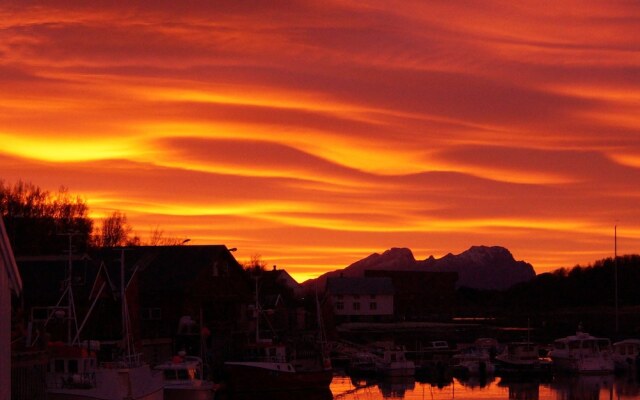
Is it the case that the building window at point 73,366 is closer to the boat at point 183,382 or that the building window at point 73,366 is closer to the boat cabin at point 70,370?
the boat cabin at point 70,370

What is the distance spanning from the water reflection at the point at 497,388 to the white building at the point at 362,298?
7405 cm

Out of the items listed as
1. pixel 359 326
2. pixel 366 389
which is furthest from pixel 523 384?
pixel 359 326

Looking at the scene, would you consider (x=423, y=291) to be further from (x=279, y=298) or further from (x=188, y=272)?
(x=188, y=272)

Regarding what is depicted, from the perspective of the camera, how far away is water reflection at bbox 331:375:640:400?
251ft

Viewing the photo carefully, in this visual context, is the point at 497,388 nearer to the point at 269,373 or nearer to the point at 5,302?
the point at 269,373

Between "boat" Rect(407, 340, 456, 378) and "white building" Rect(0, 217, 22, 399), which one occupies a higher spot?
"white building" Rect(0, 217, 22, 399)

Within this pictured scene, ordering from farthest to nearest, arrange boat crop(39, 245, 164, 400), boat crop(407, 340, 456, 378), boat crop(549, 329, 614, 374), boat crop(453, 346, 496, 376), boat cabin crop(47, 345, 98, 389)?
boat crop(549, 329, 614, 374), boat crop(453, 346, 496, 376), boat crop(407, 340, 456, 378), boat cabin crop(47, 345, 98, 389), boat crop(39, 245, 164, 400)

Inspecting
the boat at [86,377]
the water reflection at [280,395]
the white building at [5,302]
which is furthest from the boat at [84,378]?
the white building at [5,302]

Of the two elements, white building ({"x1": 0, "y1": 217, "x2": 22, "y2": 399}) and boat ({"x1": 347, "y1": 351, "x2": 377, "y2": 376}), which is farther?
boat ({"x1": 347, "y1": 351, "x2": 377, "y2": 376})

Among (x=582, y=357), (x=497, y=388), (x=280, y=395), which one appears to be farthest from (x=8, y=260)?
(x=582, y=357)

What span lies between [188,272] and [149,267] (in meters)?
3.35

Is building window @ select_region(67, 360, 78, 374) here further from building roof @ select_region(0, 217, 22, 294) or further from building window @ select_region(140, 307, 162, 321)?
building window @ select_region(140, 307, 162, 321)

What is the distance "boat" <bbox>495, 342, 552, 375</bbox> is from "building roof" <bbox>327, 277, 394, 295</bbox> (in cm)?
7089

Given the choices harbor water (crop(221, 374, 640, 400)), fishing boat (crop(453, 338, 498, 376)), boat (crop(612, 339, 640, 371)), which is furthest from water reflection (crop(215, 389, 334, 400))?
boat (crop(612, 339, 640, 371))
